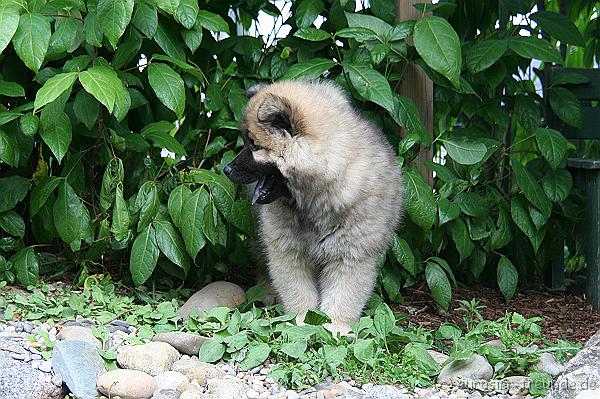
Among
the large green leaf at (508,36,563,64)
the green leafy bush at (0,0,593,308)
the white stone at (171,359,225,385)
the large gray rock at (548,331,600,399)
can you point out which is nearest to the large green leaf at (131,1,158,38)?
the green leafy bush at (0,0,593,308)

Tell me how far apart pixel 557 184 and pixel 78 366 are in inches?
122

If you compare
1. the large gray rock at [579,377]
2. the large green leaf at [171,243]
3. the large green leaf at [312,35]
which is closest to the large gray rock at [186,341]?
the large green leaf at [171,243]

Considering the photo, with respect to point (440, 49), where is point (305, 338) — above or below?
below

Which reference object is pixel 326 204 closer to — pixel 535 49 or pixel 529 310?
pixel 535 49

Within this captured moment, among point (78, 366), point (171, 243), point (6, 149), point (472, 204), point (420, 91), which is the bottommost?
point (78, 366)

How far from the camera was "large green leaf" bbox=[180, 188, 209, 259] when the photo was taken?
465 centimetres

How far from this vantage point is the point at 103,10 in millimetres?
4086

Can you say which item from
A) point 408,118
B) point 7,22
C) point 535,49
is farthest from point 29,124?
point 535,49

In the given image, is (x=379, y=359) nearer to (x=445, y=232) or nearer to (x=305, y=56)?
(x=445, y=232)

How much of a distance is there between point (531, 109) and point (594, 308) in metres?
1.33

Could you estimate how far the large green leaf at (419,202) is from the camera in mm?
4793

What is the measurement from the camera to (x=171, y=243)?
15.5 ft

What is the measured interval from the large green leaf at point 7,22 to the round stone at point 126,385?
1.51 meters

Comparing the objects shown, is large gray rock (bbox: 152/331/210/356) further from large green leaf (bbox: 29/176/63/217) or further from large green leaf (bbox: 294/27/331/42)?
large green leaf (bbox: 294/27/331/42)
